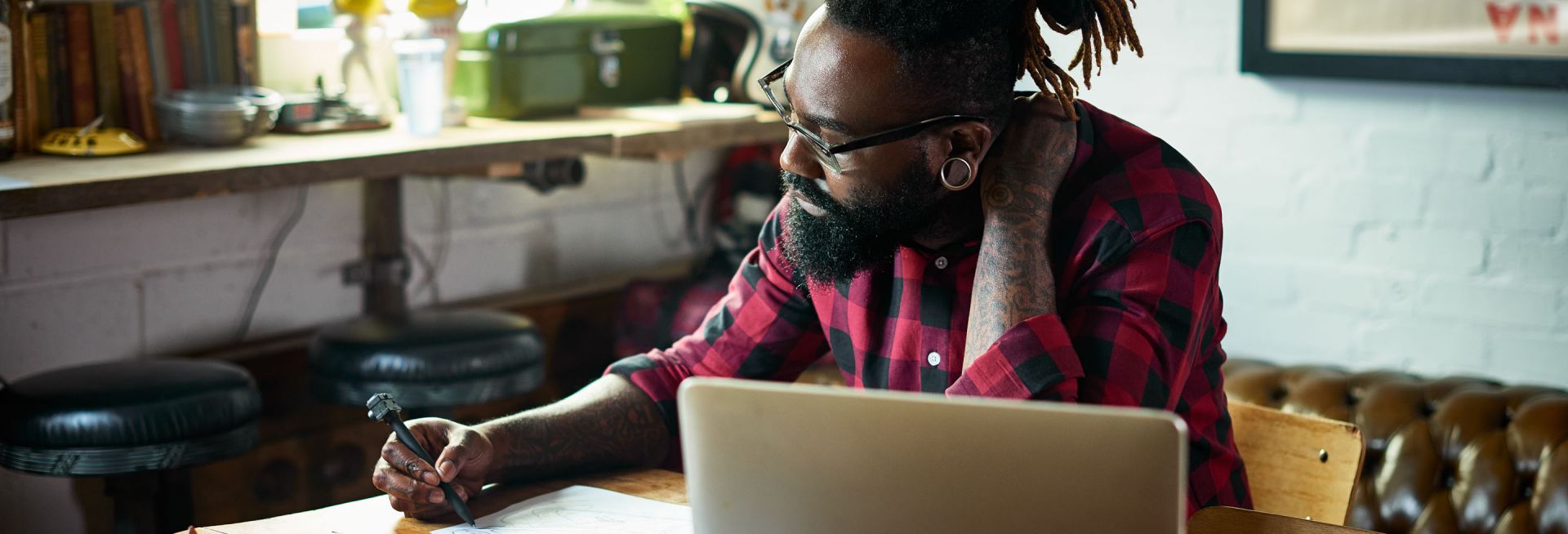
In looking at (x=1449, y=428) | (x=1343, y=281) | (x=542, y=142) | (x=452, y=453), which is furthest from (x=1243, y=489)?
(x=542, y=142)

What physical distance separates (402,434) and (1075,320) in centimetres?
58

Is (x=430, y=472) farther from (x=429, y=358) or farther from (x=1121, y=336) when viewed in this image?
(x=429, y=358)

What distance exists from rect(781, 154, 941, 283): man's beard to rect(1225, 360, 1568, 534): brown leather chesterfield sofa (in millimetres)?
685

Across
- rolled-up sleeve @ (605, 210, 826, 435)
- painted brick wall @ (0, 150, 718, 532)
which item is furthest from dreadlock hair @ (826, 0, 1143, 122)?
painted brick wall @ (0, 150, 718, 532)

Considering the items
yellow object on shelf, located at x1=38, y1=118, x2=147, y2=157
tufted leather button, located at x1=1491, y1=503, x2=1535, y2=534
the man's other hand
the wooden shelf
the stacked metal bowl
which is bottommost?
tufted leather button, located at x1=1491, y1=503, x2=1535, y2=534

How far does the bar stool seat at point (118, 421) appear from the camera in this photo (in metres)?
1.71

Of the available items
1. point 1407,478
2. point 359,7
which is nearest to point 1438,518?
point 1407,478

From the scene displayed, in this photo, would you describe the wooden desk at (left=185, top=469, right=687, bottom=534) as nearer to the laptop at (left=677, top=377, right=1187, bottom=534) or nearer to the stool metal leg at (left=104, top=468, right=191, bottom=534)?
the laptop at (left=677, top=377, right=1187, bottom=534)

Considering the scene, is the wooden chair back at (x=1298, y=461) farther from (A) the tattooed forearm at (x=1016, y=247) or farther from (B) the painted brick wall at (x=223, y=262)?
(B) the painted brick wall at (x=223, y=262)

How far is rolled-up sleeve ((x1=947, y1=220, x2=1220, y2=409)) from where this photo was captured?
1.20m

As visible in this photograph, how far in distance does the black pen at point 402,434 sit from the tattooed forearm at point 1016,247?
45 centimetres

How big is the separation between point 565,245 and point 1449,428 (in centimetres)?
177

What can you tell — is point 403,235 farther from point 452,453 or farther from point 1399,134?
point 1399,134

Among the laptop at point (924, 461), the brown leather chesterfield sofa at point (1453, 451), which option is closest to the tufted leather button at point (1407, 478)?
the brown leather chesterfield sofa at point (1453, 451)
